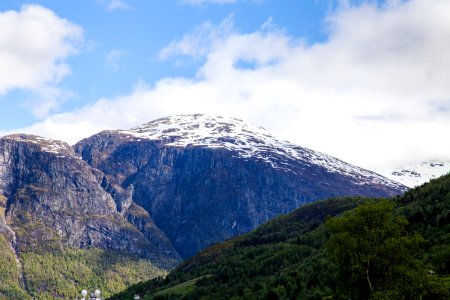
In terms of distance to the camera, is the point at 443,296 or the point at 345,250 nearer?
the point at 443,296

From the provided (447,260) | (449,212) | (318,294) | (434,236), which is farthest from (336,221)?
(449,212)

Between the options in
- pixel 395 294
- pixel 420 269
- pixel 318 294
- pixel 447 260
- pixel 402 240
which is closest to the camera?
pixel 395 294

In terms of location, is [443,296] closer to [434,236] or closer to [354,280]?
[354,280]

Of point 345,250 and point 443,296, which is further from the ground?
point 345,250

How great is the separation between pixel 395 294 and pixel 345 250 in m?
16.1

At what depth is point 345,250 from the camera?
295 ft

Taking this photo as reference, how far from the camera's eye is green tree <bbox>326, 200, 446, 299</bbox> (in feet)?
284

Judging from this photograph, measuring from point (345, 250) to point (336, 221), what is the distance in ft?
17.6

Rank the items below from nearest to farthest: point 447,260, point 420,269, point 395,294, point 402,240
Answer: point 395,294 < point 420,269 < point 402,240 < point 447,260

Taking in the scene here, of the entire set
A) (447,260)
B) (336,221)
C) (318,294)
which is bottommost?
(318,294)

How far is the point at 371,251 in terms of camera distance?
87.4 m

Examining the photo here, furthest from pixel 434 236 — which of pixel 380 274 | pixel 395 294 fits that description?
pixel 395 294

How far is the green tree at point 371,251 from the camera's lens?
8644 centimetres

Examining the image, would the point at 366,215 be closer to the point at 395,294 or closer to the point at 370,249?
the point at 370,249
